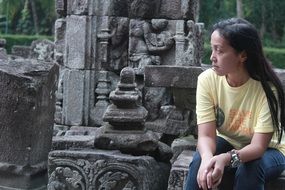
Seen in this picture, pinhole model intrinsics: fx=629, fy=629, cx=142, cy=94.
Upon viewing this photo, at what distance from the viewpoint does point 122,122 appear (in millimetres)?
4484

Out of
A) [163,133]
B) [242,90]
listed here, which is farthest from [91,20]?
[242,90]

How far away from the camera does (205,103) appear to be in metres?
3.59

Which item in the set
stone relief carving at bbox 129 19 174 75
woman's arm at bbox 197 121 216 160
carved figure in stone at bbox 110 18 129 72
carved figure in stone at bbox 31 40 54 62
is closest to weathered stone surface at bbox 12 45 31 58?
carved figure in stone at bbox 31 40 54 62

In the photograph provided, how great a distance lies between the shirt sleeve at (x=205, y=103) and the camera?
3568 millimetres

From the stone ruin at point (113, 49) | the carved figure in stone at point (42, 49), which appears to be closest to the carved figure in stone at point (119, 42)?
the stone ruin at point (113, 49)

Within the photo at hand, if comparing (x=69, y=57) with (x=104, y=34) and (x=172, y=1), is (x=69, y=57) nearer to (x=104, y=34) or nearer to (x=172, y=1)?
(x=104, y=34)

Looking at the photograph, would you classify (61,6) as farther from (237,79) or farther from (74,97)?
(237,79)

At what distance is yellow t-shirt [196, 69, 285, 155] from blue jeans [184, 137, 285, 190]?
0.07 meters

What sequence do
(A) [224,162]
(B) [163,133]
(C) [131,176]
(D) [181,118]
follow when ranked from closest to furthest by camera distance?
(A) [224,162] → (C) [131,176] → (D) [181,118] → (B) [163,133]

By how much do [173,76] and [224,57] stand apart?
1.82m

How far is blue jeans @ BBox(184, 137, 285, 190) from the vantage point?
3.37 metres

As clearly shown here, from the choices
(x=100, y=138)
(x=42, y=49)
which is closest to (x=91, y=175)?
(x=100, y=138)

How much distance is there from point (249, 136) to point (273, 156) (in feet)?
0.57

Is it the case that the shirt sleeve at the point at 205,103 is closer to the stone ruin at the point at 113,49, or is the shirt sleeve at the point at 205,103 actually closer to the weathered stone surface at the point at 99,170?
the weathered stone surface at the point at 99,170
